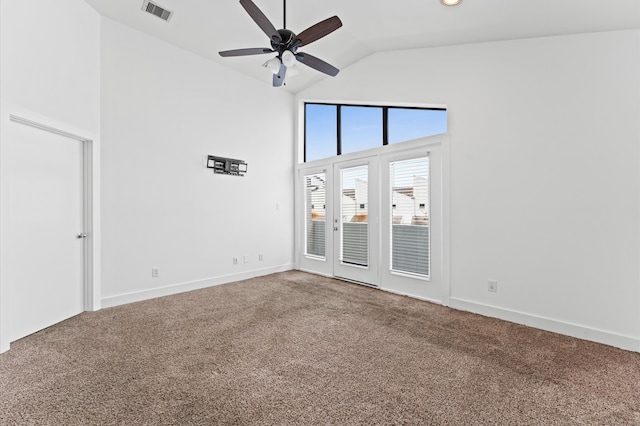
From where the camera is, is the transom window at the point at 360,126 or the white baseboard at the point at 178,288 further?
the transom window at the point at 360,126

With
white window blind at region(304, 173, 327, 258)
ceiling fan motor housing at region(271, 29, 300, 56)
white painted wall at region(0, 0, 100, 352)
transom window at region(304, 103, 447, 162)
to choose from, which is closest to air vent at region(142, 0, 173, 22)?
white painted wall at region(0, 0, 100, 352)

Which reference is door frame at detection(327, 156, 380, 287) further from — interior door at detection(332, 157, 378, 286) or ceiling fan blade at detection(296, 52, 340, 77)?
ceiling fan blade at detection(296, 52, 340, 77)

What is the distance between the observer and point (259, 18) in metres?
2.58

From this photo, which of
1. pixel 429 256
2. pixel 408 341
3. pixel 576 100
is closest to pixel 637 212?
pixel 576 100

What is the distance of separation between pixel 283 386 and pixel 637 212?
3.20 metres

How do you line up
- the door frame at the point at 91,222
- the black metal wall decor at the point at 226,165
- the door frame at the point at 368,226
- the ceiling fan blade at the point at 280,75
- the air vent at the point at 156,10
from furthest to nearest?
the black metal wall decor at the point at 226,165, the door frame at the point at 368,226, the door frame at the point at 91,222, the air vent at the point at 156,10, the ceiling fan blade at the point at 280,75

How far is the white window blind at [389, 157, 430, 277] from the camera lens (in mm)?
4094

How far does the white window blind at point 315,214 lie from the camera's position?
562 centimetres

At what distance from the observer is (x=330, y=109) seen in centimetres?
567

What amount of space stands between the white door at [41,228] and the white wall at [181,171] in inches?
12.7

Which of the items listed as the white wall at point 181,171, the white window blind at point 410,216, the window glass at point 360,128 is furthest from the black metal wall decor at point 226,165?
the white window blind at point 410,216

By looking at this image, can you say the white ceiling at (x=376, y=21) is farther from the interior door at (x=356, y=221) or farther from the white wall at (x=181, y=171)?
the interior door at (x=356, y=221)

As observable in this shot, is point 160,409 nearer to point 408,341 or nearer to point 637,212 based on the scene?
point 408,341

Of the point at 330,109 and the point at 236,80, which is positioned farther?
the point at 330,109
